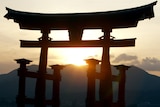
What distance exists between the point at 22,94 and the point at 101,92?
12.2 feet

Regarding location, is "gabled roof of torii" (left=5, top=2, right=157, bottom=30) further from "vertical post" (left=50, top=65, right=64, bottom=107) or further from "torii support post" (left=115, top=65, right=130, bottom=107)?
"torii support post" (left=115, top=65, right=130, bottom=107)

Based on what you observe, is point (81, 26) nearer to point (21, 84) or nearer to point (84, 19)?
point (84, 19)

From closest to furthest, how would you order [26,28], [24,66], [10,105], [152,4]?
[152,4], [24,66], [26,28], [10,105]

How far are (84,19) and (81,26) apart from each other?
1.47 feet

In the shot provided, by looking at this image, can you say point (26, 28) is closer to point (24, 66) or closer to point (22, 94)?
point (24, 66)

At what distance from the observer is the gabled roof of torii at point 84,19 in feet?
49.6

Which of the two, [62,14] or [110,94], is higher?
[62,14]

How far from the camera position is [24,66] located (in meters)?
15.8

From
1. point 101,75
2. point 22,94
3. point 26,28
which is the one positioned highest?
point 26,28

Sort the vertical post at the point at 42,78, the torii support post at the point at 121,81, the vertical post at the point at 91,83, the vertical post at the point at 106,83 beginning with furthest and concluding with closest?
1. the torii support post at the point at 121,81
2. the vertical post at the point at 42,78
3. the vertical post at the point at 106,83
4. the vertical post at the point at 91,83

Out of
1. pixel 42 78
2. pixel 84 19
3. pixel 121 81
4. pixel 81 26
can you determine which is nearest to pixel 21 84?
pixel 42 78

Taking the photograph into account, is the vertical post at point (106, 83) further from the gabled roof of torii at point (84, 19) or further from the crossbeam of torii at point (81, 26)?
the gabled roof of torii at point (84, 19)

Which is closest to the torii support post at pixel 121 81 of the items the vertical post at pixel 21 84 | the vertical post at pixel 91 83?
the vertical post at pixel 91 83

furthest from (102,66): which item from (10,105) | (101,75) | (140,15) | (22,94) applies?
(10,105)
